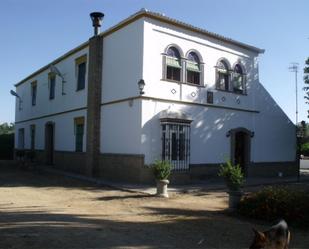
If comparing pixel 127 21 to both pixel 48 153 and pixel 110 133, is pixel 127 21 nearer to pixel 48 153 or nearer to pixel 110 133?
pixel 110 133

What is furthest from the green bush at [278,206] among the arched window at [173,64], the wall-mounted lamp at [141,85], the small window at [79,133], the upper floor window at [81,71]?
the upper floor window at [81,71]

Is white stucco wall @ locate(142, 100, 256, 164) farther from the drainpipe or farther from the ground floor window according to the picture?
the drainpipe

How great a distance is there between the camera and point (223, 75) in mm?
21156

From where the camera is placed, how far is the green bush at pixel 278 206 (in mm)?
10023

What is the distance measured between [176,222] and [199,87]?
1058 cm

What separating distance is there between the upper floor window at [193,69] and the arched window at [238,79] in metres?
2.63

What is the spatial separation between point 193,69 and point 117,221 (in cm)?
1101

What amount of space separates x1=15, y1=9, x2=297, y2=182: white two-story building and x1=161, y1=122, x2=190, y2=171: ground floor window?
43mm

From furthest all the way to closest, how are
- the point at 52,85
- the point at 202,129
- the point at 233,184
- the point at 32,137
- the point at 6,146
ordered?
the point at 6,146 < the point at 32,137 < the point at 52,85 < the point at 202,129 < the point at 233,184

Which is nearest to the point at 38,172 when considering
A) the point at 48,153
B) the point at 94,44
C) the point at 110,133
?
the point at 48,153

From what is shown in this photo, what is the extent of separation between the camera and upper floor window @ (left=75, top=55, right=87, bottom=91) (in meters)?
22.3

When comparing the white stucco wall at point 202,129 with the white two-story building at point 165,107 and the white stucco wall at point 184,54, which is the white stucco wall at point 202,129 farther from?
the white stucco wall at point 184,54

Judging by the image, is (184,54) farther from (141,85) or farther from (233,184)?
(233,184)

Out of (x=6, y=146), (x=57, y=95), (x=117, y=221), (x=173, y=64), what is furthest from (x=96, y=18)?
(x=6, y=146)
